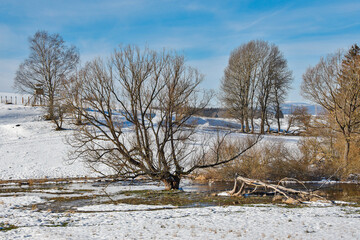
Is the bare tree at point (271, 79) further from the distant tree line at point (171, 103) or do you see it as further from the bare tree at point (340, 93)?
the bare tree at point (340, 93)

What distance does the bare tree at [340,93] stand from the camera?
2577 centimetres

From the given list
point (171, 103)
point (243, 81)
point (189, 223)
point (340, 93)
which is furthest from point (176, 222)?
point (243, 81)

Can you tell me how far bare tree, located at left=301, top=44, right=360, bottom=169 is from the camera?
2577 cm

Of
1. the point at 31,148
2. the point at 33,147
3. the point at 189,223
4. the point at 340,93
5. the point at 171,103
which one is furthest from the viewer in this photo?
the point at 33,147

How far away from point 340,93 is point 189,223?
2081cm

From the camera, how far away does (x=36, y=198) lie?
17.0 m

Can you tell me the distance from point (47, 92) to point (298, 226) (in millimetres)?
39140

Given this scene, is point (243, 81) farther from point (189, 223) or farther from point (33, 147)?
point (189, 223)

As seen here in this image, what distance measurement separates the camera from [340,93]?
2702 cm

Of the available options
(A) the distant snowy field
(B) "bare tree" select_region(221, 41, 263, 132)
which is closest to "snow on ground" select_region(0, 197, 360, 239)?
(A) the distant snowy field

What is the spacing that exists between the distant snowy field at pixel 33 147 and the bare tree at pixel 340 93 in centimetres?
461

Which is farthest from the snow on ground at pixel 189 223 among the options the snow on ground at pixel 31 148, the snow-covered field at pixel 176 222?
the snow on ground at pixel 31 148

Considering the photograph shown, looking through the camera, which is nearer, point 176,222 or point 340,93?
point 176,222

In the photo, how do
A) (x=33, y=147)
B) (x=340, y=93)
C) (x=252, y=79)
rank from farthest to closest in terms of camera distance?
(x=252, y=79), (x=33, y=147), (x=340, y=93)
